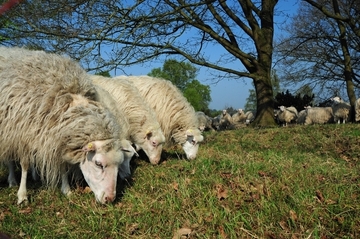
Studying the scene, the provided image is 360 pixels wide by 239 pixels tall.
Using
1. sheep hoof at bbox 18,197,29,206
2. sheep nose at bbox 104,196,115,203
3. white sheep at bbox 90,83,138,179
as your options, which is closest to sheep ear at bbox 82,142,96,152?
sheep nose at bbox 104,196,115,203

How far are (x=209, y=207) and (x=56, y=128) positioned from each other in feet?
6.76

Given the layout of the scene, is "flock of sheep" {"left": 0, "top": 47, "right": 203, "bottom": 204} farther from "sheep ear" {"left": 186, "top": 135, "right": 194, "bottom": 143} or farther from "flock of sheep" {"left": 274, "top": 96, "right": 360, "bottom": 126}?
"flock of sheep" {"left": 274, "top": 96, "right": 360, "bottom": 126}

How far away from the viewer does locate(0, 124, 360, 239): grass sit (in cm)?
316

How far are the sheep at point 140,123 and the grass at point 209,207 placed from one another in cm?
172

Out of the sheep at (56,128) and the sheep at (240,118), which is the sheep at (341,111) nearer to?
the sheep at (240,118)

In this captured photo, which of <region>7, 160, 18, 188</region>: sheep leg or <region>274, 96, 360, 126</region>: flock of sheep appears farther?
<region>274, 96, 360, 126</region>: flock of sheep

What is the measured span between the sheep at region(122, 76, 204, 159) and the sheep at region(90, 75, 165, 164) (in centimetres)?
82

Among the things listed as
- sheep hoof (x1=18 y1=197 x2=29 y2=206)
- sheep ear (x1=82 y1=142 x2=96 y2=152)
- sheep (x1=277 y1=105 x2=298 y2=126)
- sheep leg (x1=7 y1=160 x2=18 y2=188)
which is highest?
sheep (x1=277 y1=105 x2=298 y2=126)

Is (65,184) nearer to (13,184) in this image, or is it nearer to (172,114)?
(13,184)

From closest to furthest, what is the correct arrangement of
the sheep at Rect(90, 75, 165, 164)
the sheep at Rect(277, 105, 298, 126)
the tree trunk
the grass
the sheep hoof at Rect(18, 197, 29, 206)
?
the grass, the sheep hoof at Rect(18, 197, 29, 206), the sheep at Rect(90, 75, 165, 164), the tree trunk, the sheep at Rect(277, 105, 298, 126)

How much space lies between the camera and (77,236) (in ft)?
11.2

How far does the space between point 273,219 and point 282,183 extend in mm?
788

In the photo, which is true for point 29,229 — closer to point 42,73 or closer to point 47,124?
point 47,124

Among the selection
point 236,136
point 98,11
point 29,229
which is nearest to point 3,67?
point 29,229
